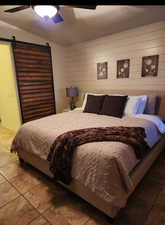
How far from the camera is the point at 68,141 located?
159 cm

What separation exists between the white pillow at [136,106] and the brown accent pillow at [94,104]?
517mm

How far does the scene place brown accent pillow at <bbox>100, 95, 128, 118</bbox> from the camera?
8.40ft

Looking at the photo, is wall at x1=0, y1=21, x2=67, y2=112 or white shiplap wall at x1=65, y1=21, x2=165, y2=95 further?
wall at x1=0, y1=21, x2=67, y2=112

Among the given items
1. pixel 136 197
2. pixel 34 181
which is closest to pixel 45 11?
pixel 34 181

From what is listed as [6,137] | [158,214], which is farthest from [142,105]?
[6,137]

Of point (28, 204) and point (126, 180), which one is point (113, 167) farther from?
point (28, 204)

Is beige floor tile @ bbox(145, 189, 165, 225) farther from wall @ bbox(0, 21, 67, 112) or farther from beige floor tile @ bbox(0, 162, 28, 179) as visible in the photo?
wall @ bbox(0, 21, 67, 112)

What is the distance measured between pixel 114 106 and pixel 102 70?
4.15ft

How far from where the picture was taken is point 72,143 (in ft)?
5.05

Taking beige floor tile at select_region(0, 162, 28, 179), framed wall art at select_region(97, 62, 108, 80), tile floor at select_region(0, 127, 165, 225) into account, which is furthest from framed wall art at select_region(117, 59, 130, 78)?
beige floor tile at select_region(0, 162, 28, 179)

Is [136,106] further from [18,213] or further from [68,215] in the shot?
[18,213]

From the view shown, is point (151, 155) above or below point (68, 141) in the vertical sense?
below

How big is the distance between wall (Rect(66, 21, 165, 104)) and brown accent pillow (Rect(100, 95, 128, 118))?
658mm

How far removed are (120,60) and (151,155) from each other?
6.97 ft
